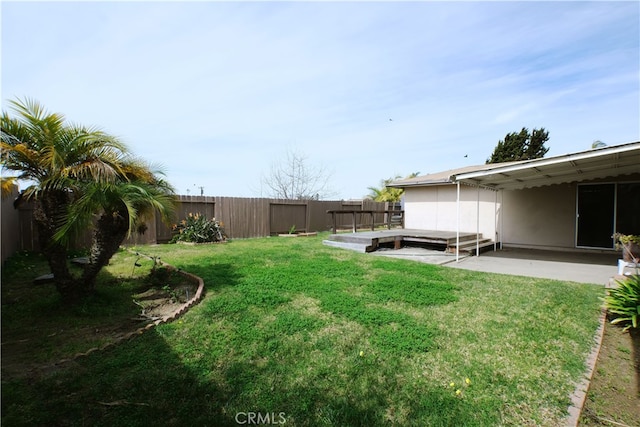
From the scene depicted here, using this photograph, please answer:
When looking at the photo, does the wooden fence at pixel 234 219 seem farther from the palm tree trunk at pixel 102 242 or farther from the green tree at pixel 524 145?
the green tree at pixel 524 145

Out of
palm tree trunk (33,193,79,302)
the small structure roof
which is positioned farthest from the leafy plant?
palm tree trunk (33,193,79,302)

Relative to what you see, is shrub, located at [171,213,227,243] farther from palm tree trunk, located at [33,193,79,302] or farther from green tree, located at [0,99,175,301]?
palm tree trunk, located at [33,193,79,302]

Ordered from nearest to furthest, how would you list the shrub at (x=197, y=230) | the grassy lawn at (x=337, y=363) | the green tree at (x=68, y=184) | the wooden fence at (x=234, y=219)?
the grassy lawn at (x=337, y=363) < the green tree at (x=68, y=184) < the wooden fence at (x=234, y=219) < the shrub at (x=197, y=230)

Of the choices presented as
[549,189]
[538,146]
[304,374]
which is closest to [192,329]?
[304,374]

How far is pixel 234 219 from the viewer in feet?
40.0

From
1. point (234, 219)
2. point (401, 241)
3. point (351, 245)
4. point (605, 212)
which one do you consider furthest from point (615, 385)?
point (234, 219)

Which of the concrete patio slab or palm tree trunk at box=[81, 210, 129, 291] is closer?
palm tree trunk at box=[81, 210, 129, 291]

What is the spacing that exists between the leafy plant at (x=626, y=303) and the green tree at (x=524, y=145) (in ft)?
80.0

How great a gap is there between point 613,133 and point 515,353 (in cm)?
2787

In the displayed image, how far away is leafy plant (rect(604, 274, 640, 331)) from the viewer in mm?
3773

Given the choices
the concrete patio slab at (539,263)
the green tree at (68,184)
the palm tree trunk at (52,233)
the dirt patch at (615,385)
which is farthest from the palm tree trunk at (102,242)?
the concrete patio slab at (539,263)

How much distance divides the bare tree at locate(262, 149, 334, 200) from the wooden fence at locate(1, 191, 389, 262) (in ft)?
27.1

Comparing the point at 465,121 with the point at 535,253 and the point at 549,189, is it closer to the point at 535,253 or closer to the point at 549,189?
the point at 549,189

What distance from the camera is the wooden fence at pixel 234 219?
7.11 m
